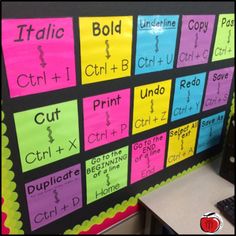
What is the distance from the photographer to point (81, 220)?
2.52 ft

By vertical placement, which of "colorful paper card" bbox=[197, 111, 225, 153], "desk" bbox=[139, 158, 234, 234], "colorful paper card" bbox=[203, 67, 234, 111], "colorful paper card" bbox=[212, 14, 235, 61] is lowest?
"desk" bbox=[139, 158, 234, 234]

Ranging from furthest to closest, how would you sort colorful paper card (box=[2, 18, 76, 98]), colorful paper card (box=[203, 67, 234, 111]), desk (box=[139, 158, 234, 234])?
1. colorful paper card (box=[203, 67, 234, 111])
2. desk (box=[139, 158, 234, 234])
3. colorful paper card (box=[2, 18, 76, 98])

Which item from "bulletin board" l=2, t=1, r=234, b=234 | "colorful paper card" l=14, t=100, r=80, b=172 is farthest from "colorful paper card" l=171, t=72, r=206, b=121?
"colorful paper card" l=14, t=100, r=80, b=172

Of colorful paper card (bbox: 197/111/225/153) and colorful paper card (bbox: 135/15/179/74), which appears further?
colorful paper card (bbox: 197/111/225/153)

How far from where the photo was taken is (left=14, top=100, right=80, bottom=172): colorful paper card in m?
0.56

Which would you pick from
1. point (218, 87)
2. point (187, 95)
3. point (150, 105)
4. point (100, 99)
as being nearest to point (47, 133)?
point (100, 99)

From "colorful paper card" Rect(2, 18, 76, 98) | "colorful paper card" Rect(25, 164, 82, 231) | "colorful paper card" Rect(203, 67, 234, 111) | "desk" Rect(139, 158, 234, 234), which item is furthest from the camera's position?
"colorful paper card" Rect(203, 67, 234, 111)

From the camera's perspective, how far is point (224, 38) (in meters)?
0.84

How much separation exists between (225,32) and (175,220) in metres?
0.57

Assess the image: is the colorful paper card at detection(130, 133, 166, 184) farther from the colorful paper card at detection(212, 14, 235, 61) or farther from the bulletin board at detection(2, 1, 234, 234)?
the colorful paper card at detection(212, 14, 235, 61)

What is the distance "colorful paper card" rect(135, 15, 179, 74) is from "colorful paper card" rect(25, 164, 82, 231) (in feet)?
1.00

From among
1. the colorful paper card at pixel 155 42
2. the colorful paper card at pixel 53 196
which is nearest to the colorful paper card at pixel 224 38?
the colorful paper card at pixel 155 42

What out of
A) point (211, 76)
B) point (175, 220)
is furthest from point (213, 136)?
point (175, 220)

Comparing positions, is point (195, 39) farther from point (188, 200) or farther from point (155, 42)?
point (188, 200)
